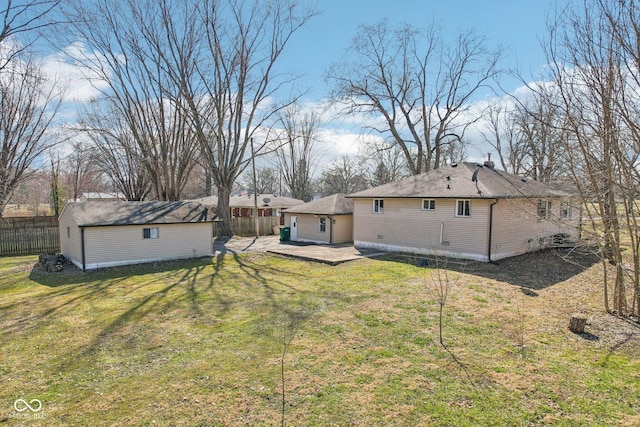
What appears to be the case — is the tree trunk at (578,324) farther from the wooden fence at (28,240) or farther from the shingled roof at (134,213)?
the wooden fence at (28,240)

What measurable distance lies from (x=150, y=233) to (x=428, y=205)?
12.7 meters

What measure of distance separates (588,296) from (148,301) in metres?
12.4

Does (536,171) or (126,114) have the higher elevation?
(126,114)

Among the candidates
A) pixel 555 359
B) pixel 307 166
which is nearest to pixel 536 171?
pixel 307 166

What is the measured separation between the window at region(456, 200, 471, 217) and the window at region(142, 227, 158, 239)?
531 inches

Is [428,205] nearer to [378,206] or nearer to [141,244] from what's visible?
[378,206]

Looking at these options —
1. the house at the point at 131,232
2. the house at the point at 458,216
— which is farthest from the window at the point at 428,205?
the house at the point at 131,232

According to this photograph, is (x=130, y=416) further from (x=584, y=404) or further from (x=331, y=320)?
(x=584, y=404)

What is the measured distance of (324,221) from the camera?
2122cm

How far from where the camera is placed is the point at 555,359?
6.07m

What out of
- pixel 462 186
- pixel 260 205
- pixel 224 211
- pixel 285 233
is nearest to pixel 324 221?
pixel 285 233

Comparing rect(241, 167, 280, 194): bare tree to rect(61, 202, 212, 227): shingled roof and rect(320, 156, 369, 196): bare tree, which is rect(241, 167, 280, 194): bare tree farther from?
rect(61, 202, 212, 227): shingled roof

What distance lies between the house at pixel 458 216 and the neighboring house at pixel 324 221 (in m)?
1.83

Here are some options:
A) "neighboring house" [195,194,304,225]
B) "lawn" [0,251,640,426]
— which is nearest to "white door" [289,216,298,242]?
"neighboring house" [195,194,304,225]
